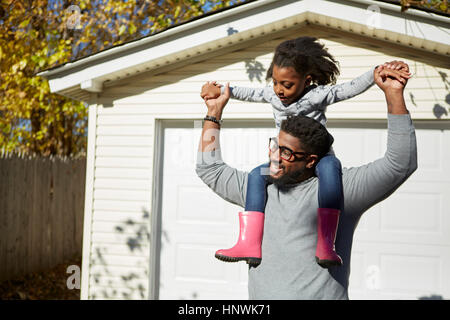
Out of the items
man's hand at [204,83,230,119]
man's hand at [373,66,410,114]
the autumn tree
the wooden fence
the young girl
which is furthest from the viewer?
the autumn tree

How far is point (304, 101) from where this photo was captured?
1.76 m

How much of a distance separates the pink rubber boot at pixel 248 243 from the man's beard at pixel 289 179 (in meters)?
0.14

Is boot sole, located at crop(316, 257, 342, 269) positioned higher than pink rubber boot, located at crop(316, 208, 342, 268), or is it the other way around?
pink rubber boot, located at crop(316, 208, 342, 268)

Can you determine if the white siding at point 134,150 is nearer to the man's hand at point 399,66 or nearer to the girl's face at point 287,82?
the girl's face at point 287,82

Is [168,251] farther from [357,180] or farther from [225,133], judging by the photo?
[357,180]

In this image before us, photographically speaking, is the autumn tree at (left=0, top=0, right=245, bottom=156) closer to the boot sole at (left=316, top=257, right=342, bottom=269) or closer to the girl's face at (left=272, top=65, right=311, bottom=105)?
the girl's face at (left=272, top=65, right=311, bottom=105)

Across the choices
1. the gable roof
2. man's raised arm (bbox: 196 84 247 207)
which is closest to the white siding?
the gable roof

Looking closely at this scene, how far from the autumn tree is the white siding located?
292 centimetres

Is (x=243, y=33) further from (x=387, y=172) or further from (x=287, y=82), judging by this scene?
(x=387, y=172)

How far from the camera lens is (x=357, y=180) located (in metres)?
1.55

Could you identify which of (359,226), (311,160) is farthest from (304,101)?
(359,226)

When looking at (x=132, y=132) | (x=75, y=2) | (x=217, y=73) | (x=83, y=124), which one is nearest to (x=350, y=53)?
(x=217, y=73)

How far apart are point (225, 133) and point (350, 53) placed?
1.93 m

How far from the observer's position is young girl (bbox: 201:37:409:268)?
147 centimetres
